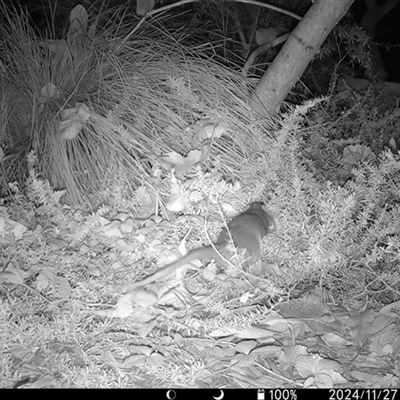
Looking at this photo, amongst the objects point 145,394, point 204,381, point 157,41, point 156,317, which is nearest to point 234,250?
point 156,317

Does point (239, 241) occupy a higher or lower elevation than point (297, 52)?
lower

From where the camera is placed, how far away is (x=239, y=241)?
2.31 metres

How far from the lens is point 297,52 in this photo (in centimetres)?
337

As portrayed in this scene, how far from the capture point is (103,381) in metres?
1.67

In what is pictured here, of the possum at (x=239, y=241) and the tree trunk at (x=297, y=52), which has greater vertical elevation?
the tree trunk at (x=297, y=52)

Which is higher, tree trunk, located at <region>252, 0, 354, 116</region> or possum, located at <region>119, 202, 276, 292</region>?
tree trunk, located at <region>252, 0, 354, 116</region>

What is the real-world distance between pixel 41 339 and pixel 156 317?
0.41 m

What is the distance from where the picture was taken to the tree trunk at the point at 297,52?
128 inches

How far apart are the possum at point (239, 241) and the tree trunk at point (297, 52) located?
1.09m

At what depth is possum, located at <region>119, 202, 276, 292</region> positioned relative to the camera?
2094 mm

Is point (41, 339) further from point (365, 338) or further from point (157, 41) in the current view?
point (157, 41)

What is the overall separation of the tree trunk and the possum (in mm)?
1088

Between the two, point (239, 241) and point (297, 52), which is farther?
point (297, 52)

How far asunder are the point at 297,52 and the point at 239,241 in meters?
1.57
